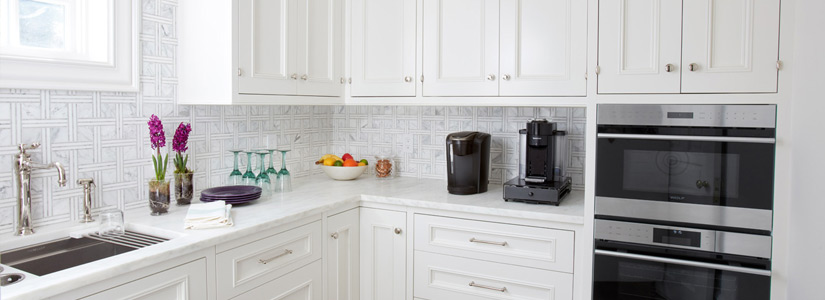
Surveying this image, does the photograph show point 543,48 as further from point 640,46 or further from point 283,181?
point 283,181

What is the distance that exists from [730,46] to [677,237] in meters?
0.73

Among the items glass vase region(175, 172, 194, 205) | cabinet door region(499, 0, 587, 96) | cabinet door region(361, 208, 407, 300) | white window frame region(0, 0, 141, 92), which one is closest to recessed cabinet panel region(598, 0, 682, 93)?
cabinet door region(499, 0, 587, 96)

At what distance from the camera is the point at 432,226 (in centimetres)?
250

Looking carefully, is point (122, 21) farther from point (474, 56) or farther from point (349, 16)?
point (474, 56)

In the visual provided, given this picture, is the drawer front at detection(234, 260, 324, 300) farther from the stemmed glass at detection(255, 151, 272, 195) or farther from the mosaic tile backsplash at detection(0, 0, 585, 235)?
the mosaic tile backsplash at detection(0, 0, 585, 235)

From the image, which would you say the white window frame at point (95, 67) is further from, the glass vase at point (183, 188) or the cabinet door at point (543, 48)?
the cabinet door at point (543, 48)

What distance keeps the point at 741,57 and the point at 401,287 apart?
5.69ft

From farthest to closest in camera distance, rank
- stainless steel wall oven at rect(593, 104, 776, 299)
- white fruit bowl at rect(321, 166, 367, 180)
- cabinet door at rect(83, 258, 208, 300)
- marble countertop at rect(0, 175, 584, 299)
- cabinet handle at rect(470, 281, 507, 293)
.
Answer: white fruit bowl at rect(321, 166, 367, 180)
cabinet handle at rect(470, 281, 507, 293)
stainless steel wall oven at rect(593, 104, 776, 299)
cabinet door at rect(83, 258, 208, 300)
marble countertop at rect(0, 175, 584, 299)

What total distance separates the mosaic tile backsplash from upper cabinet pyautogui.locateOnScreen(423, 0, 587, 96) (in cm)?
43

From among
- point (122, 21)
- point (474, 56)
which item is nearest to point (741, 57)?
point (474, 56)

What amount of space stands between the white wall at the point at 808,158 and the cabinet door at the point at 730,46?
3.2 inches

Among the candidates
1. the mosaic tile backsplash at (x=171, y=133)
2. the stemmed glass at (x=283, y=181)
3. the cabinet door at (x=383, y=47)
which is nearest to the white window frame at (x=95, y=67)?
the mosaic tile backsplash at (x=171, y=133)

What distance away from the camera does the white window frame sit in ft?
5.97

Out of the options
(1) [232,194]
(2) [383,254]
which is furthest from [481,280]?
(1) [232,194]
